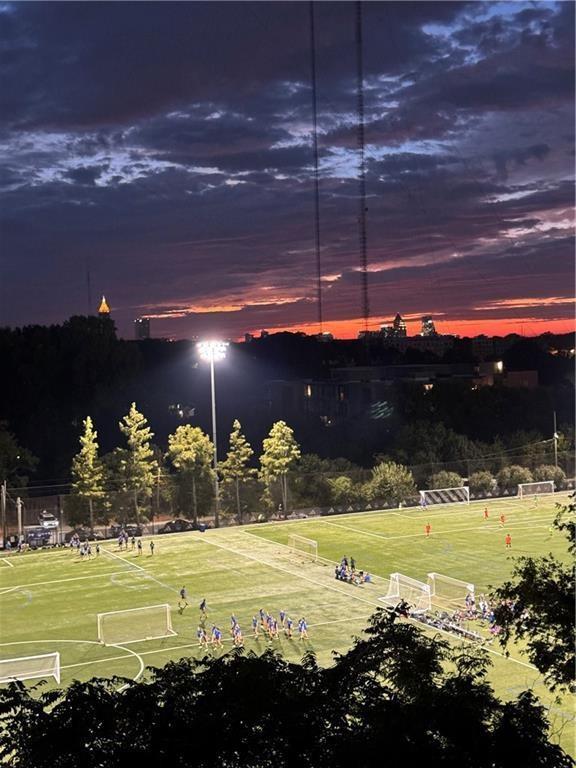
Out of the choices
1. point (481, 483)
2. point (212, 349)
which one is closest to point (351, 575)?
point (212, 349)

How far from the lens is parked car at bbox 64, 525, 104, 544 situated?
52.2 m

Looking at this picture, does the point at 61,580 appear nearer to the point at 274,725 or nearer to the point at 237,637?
the point at 237,637

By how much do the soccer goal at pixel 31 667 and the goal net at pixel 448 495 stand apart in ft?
123

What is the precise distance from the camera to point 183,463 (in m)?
61.8

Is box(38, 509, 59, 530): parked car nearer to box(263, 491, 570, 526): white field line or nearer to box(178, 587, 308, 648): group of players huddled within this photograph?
box(263, 491, 570, 526): white field line

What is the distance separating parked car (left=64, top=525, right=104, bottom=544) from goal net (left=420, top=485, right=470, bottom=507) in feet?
71.4

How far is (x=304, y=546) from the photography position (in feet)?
155

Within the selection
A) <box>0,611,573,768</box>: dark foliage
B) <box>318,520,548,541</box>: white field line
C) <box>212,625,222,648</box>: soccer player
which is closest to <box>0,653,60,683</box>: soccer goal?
<box>212,625,222,648</box>: soccer player

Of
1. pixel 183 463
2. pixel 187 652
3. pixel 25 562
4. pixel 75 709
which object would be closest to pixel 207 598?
pixel 187 652

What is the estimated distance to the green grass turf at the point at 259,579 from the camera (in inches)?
1169

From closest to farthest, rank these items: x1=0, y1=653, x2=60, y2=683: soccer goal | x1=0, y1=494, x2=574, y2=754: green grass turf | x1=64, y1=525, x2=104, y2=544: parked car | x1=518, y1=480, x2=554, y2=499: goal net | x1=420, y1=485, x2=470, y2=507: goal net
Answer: x1=0, y1=653, x2=60, y2=683: soccer goal → x1=0, y1=494, x2=574, y2=754: green grass turf → x1=64, y1=525, x2=104, y2=544: parked car → x1=420, y1=485, x2=470, y2=507: goal net → x1=518, y1=480, x2=554, y2=499: goal net

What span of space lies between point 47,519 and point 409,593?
2632 centimetres

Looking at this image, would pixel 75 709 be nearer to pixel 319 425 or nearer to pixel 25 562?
pixel 25 562

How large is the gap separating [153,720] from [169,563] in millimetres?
37318
